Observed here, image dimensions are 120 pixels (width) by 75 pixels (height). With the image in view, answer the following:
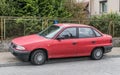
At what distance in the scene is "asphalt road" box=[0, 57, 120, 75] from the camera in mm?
9123

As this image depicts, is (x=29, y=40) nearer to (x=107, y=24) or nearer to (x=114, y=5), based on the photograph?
(x=107, y=24)

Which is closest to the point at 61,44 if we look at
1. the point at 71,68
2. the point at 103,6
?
the point at 71,68

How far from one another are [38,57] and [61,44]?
1.09m

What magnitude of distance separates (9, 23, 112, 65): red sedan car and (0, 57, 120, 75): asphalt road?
0.33 metres

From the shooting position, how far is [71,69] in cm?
969

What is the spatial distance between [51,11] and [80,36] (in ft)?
16.0

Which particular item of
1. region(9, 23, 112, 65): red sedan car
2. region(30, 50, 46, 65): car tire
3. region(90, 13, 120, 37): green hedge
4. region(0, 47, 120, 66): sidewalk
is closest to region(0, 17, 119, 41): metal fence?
region(0, 47, 120, 66): sidewalk

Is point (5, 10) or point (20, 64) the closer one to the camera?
point (20, 64)

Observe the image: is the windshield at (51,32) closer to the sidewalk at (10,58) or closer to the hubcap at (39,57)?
the hubcap at (39,57)

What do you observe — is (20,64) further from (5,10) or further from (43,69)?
(5,10)

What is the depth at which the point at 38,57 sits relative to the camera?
405 inches

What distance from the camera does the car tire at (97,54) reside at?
457 inches

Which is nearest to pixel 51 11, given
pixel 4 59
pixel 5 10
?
pixel 5 10

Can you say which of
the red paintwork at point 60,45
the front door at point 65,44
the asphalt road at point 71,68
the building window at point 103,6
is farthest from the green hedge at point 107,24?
the building window at point 103,6
